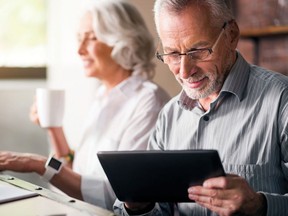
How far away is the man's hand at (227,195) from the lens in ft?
3.91

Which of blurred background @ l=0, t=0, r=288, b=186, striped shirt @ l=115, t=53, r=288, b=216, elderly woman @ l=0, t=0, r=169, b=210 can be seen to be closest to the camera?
striped shirt @ l=115, t=53, r=288, b=216

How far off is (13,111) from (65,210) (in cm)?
157

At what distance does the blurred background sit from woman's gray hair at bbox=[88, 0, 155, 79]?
49 centimetres

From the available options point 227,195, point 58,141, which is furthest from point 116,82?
point 227,195

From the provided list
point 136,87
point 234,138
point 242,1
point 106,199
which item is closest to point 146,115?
point 136,87

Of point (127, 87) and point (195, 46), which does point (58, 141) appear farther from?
point (195, 46)

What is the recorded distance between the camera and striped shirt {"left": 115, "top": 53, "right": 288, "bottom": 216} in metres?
1.40

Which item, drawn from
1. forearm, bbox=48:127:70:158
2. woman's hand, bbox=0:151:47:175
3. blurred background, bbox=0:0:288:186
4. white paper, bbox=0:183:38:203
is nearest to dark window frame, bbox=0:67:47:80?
→ blurred background, bbox=0:0:288:186

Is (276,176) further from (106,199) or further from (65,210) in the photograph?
(106,199)

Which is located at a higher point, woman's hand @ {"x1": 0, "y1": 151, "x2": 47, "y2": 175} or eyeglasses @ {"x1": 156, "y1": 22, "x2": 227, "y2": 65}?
eyeglasses @ {"x1": 156, "y1": 22, "x2": 227, "y2": 65}

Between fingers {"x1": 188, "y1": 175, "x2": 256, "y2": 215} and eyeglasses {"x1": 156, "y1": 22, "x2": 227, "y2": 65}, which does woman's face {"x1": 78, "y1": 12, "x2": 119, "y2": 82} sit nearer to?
eyeglasses {"x1": 156, "y1": 22, "x2": 227, "y2": 65}

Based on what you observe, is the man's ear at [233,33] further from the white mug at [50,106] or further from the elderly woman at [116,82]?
the white mug at [50,106]

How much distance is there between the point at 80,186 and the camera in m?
1.91

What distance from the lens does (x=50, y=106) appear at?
2.05m
